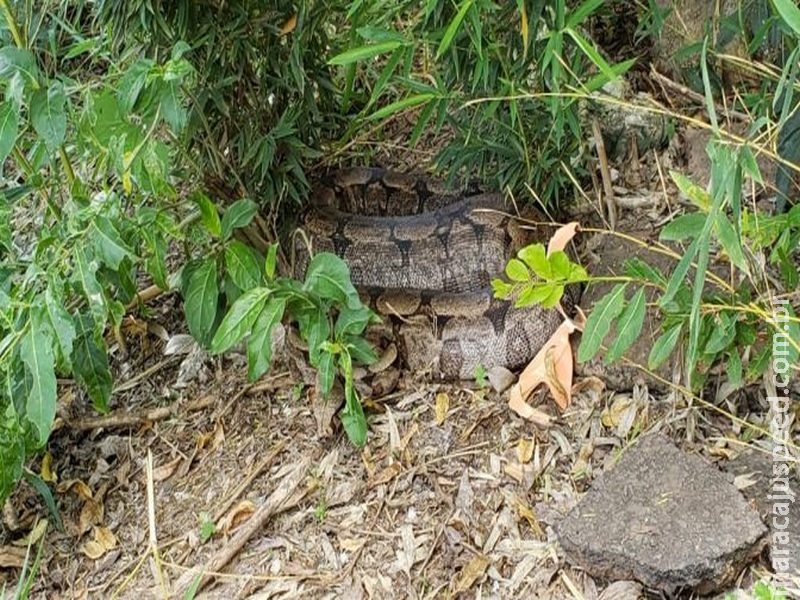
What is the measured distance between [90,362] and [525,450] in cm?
162

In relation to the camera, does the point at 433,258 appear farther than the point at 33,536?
Yes

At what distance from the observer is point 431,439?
3.71 meters

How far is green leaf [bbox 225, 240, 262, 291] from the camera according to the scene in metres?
3.41

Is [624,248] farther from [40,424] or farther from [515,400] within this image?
[40,424]

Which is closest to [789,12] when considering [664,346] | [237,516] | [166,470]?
[664,346]

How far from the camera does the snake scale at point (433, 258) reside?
400 centimetres

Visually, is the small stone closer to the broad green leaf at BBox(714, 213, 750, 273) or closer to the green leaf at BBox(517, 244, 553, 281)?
the green leaf at BBox(517, 244, 553, 281)

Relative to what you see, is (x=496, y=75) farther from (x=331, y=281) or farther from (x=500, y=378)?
(x=500, y=378)

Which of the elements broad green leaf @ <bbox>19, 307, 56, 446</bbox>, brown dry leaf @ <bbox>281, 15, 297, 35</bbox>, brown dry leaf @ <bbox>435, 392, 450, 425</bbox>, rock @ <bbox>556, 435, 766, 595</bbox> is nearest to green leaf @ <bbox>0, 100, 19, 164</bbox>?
broad green leaf @ <bbox>19, 307, 56, 446</bbox>

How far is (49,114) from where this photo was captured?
3.10 metres

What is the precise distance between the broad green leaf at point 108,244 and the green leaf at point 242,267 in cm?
42

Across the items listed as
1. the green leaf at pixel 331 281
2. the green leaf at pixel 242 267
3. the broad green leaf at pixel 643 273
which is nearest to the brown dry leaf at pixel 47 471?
the green leaf at pixel 242 267

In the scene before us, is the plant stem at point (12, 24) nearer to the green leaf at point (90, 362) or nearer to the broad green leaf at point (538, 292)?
the green leaf at point (90, 362)

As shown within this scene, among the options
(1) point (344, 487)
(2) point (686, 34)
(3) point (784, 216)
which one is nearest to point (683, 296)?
(3) point (784, 216)
